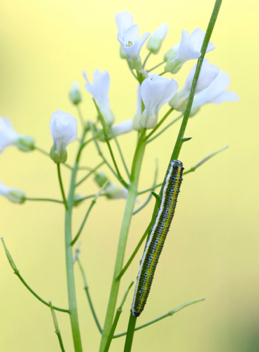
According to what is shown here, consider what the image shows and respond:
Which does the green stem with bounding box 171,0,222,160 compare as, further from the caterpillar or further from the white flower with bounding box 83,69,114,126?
the white flower with bounding box 83,69,114,126

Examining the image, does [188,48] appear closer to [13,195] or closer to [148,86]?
[148,86]

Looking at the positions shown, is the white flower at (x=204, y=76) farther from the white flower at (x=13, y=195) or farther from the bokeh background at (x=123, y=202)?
the bokeh background at (x=123, y=202)

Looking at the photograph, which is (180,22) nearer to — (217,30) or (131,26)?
(217,30)

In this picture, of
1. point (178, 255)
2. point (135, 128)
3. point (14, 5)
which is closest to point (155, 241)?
point (135, 128)

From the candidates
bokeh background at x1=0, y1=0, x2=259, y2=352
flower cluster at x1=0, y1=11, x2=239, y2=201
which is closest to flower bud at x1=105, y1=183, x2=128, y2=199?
flower cluster at x1=0, y1=11, x2=239, y2=201

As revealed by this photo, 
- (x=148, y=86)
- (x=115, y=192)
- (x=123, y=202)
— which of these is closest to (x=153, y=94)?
(x=148, y=86)
